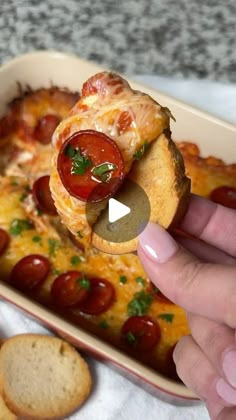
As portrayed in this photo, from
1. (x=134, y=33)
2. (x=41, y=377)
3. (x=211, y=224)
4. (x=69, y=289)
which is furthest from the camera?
(x=134, y=33)

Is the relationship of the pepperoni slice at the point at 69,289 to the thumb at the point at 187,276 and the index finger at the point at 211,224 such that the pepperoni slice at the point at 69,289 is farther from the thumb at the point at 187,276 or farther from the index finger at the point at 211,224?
the thumb at the point at 187,276

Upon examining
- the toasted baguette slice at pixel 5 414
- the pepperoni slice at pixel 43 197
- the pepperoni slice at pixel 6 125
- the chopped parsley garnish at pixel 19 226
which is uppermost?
the pepperoni slice at pixel 6 125

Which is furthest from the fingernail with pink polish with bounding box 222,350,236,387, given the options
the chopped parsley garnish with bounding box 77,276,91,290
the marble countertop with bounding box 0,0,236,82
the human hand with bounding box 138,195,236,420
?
the marble countertop with bounding box 0,0,236,82

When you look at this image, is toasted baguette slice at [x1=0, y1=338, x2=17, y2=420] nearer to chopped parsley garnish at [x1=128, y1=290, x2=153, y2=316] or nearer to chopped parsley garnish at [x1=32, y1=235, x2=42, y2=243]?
chopped parsley garnish at [x1=128, y1=290, x2=153, y2=316]

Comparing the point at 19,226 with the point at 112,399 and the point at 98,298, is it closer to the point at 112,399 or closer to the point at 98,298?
the point at 98,298

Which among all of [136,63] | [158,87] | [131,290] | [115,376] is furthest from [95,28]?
[115,376]

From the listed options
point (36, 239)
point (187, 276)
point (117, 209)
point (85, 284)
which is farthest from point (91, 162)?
point (36, 239)

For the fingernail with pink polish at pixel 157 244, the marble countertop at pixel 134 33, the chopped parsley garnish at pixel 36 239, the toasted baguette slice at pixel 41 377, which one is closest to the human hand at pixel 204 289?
the fingernail with pink polish at pixel 157 244
